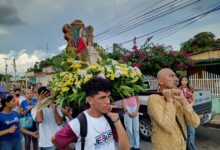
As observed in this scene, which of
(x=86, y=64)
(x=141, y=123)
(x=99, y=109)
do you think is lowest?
(x=141, y=123)

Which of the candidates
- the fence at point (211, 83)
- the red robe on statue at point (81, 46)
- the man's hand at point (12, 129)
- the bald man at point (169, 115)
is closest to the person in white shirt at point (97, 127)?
the bald man at point (169, 115)

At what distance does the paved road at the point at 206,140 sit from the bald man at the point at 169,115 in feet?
12.8

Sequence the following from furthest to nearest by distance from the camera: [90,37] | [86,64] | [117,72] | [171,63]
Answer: [171,63], [90,37], [86,64], [117,72]

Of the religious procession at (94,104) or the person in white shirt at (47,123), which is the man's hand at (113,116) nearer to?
the religious procession at (94,104)

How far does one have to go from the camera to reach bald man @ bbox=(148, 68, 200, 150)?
8.33 ft

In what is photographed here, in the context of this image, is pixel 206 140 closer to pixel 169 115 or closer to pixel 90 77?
pixel 169 115

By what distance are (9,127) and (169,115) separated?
2.67 m

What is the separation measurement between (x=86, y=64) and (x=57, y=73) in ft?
1.23

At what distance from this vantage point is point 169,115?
2.52m

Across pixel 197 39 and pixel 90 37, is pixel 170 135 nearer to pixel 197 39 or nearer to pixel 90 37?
pixel 90 37

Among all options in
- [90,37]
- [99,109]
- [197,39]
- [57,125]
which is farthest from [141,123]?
[197,39]

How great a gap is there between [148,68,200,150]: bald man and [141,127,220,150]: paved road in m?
3.90

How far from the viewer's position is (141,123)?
23.1ft

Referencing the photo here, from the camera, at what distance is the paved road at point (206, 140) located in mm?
6250
